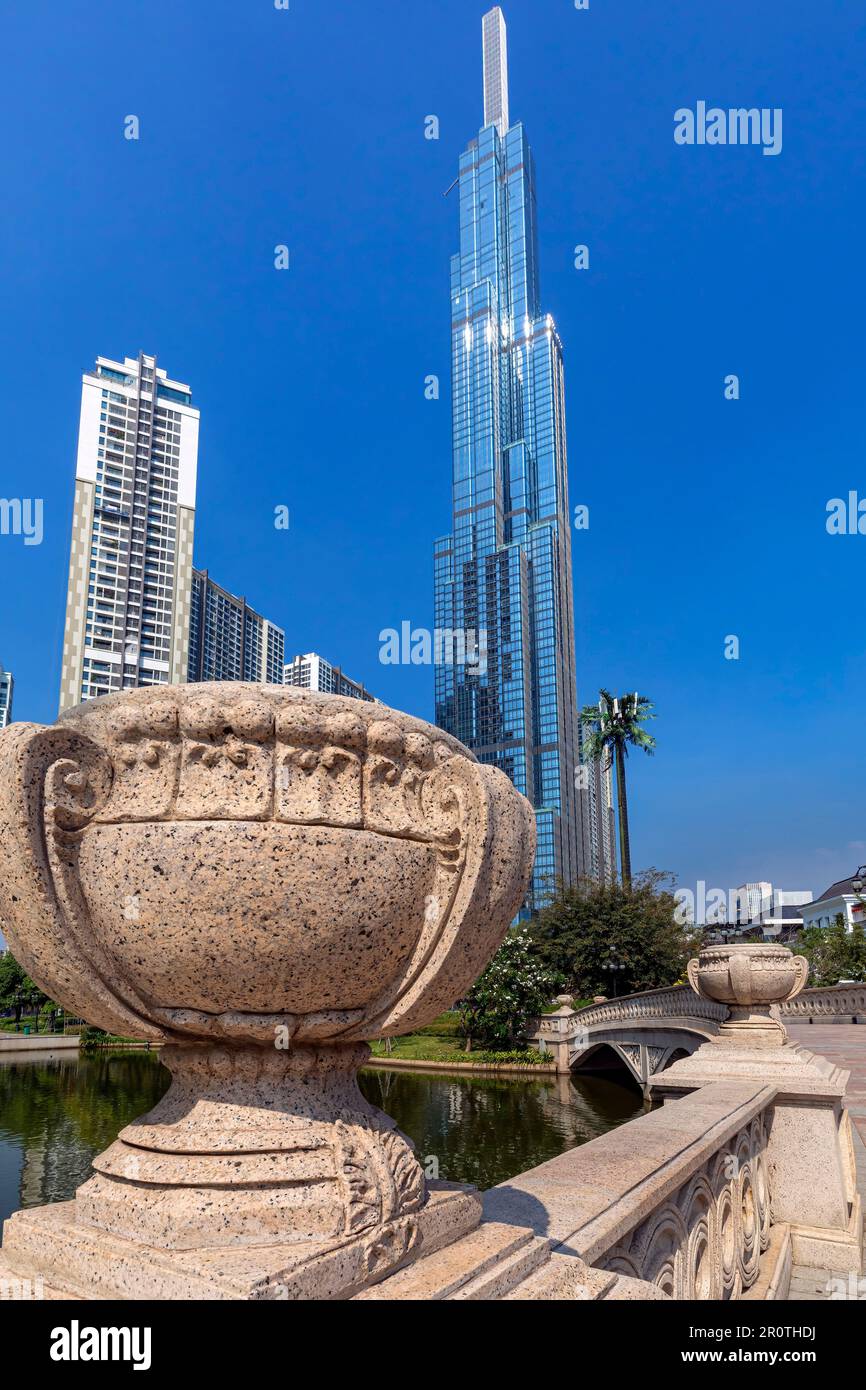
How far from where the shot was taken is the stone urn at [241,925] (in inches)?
72.2

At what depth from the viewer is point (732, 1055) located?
588cm

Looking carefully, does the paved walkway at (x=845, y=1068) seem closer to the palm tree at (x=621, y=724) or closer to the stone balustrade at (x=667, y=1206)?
the stone balustrade at (x=667, y=1206)

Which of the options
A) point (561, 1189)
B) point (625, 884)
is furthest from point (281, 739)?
point (625, 884)

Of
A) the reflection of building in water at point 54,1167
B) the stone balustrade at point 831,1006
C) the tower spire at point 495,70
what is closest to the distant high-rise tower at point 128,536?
the reflection of building in water at point 54,1167

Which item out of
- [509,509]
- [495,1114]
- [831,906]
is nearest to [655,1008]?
[495,1114]

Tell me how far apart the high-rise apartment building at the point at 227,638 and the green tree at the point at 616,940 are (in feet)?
157

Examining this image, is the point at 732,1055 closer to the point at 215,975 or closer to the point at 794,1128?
the point at 794,1128

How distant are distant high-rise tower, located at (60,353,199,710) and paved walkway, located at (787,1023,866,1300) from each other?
60.7 metres

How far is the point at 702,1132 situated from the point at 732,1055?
2.26 meters

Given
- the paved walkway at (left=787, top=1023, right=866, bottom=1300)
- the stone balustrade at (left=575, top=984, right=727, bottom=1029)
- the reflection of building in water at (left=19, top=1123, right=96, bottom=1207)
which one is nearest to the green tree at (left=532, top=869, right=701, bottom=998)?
the stone balustrade at (left=575, top=984, right=727, bottom=1029)

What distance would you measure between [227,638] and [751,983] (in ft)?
270

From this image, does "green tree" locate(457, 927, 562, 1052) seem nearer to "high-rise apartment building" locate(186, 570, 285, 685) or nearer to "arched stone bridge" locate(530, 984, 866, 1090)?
"arched stone bridge" locate(530, 984, 866, 1090)

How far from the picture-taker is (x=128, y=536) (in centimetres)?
7294

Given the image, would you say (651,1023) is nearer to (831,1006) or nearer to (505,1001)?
(831,1006)
